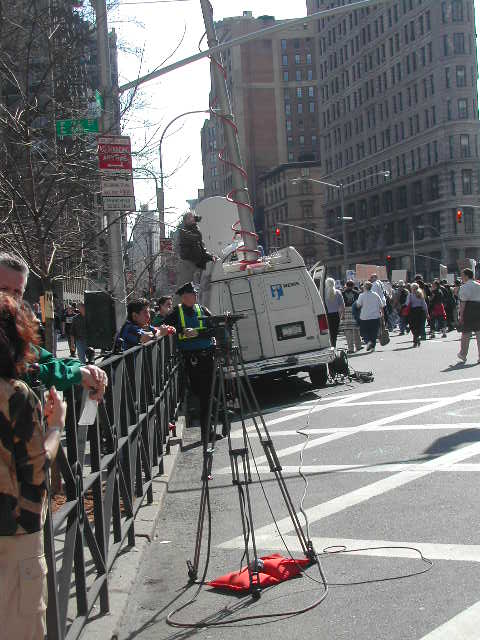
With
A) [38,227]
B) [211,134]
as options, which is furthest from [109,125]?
[211,134]

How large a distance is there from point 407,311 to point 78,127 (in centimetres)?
1731

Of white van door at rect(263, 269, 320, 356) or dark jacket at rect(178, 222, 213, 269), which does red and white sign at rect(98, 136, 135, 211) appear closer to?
dark jacket at rect(178, 222, 213, 269)

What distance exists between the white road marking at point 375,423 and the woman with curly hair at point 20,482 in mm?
6274

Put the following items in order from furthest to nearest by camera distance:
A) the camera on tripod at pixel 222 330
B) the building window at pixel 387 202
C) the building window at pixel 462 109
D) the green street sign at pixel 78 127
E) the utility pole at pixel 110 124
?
the building window at pixel 387 202
the building window at pixel 462 109
the utility pole at pixel 110 124
the green street sign at pixel 78 127
the camera on tripod at pixel 222 330

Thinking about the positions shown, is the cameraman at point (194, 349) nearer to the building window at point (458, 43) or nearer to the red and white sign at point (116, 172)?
the red and white sign at point (116, 172)

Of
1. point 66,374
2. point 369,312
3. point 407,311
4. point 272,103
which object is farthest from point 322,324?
point 272,103

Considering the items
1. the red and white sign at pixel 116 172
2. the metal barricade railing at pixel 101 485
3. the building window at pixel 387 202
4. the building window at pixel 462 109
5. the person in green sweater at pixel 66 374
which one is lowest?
the metal barricade railing at pixel 101 485

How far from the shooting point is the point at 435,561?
5430 mm

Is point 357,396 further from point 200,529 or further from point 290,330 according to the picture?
point 200,529

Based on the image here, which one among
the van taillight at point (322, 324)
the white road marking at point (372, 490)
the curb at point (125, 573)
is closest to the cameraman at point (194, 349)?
the curb at point (125, 573)

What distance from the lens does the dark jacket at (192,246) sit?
12789mm

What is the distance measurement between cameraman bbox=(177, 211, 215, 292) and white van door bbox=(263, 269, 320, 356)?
4.22 feet

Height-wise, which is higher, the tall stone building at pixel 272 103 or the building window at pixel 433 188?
the tall stone building at pixel 272 103

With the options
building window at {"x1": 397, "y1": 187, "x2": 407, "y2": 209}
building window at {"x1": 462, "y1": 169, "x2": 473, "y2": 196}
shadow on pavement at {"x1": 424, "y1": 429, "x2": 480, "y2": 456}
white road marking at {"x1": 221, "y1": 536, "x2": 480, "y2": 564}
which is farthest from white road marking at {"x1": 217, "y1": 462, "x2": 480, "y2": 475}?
building window at {"x1": 397, "y1": 187, "x2": 407, "y2": 209}
